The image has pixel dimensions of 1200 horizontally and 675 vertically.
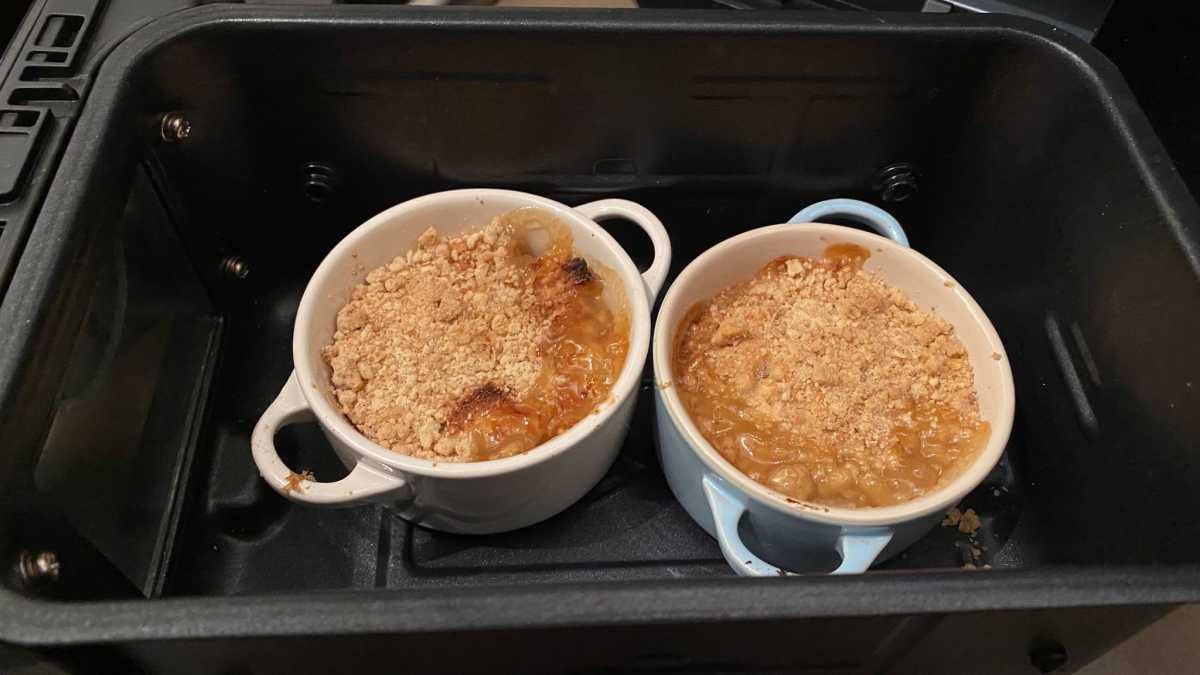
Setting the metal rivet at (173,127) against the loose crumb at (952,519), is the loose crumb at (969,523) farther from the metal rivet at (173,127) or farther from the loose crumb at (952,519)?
the metal rivet at (173,127)

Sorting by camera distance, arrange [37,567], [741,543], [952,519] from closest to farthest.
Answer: [37,567], [741,543], [952,519]

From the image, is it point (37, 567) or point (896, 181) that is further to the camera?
point (896, 181)

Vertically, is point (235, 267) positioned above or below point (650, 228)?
below

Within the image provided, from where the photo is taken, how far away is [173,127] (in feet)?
2.19

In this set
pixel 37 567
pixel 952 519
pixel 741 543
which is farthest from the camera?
pixel 952 519

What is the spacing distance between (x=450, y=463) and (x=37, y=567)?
0.22 metres

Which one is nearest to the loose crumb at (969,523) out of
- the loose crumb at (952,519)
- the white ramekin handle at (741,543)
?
the loose crumb at (952,519)

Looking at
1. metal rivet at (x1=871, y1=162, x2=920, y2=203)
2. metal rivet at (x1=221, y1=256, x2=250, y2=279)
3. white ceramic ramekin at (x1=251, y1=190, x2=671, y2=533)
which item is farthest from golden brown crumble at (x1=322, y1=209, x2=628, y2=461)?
metal rivet at (x1=871, y1=162, x2=920, y2=203)

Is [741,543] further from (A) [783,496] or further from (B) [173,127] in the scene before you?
(B) [173,127]

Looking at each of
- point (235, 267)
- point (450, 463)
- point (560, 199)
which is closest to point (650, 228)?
point (560, 199)

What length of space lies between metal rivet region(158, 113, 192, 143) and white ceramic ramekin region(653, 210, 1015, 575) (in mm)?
367

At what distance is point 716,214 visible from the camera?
2.60 feet

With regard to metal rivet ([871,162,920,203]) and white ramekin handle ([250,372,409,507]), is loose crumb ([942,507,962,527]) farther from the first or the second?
white ramekin handle ([250,372,409,507])

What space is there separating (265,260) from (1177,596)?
67 cm
